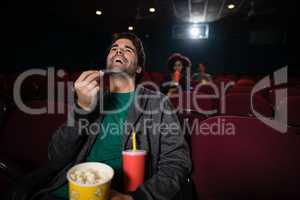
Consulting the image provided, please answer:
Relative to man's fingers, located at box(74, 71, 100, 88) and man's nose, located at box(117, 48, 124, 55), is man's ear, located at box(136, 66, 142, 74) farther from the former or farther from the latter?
man's fingers, located at box(74, 71, 100, 88)

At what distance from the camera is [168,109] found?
121cm

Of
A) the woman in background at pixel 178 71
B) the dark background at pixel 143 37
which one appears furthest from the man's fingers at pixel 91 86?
the dark background at pixel 143 37

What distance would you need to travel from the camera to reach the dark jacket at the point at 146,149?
0.97m

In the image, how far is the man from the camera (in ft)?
3.14

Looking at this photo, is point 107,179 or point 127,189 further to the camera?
point 127,189

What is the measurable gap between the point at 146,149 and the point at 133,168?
0.83ft

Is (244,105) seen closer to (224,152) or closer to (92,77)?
(224,152)

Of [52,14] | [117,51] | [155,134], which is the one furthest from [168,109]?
[52,14]

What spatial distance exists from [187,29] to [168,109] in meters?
7.90

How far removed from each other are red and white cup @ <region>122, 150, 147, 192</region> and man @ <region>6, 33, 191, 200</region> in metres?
0.03

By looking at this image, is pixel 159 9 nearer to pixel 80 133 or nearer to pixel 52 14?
pixel 52 14

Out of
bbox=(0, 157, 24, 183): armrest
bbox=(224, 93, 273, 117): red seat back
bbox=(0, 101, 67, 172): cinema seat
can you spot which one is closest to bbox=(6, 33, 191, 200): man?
bbox=(0, 157, 24, 183): armrest

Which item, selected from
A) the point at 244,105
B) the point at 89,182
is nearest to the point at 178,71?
the point at 244,105

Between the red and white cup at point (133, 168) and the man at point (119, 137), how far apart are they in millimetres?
29
